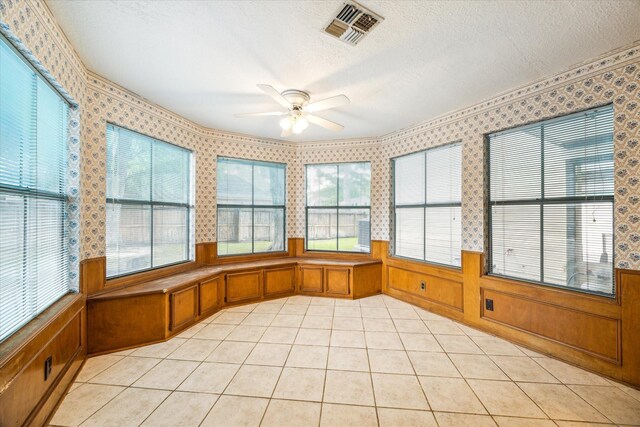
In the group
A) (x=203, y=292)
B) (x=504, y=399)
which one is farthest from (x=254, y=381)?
(x=504, y=399)

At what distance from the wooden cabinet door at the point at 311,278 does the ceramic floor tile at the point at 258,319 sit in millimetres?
1084

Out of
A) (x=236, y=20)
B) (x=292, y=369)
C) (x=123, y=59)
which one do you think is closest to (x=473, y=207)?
(x=292, y=369)

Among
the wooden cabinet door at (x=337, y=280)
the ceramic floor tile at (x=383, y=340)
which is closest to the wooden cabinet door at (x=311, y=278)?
the wooden cabinet door at (x=337, y=280)

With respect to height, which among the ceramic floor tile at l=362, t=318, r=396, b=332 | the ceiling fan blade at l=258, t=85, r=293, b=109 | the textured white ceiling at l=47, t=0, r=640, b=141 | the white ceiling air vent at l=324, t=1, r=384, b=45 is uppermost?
the textured white ceiling at l=47, t=0, r=640, b=141

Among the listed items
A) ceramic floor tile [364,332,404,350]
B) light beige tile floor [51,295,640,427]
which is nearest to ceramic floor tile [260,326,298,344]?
light beige tile floor [51,295,640,427]

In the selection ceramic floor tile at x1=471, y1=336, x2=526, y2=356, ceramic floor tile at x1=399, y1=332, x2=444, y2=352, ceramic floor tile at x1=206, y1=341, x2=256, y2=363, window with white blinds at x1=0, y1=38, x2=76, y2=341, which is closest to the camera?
window with white blinds at x1=0, y1=38, x2=76, y2=341

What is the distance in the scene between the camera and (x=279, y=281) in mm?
4887

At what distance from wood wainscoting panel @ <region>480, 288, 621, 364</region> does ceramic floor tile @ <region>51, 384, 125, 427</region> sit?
13.9 ft

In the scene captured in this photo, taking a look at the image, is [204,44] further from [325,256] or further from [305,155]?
[325,256]

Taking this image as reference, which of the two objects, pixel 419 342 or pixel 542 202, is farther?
pixel 419 342

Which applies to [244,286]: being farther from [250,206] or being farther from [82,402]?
[82,402]

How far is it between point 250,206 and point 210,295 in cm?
182

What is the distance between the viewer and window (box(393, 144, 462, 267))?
405 cm

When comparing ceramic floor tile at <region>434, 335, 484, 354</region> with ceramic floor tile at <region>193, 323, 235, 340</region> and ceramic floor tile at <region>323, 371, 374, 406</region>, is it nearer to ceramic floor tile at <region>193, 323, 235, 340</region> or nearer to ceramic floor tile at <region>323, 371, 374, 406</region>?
ceramic floor tile at <region>323, 371, 374, 406</region>
